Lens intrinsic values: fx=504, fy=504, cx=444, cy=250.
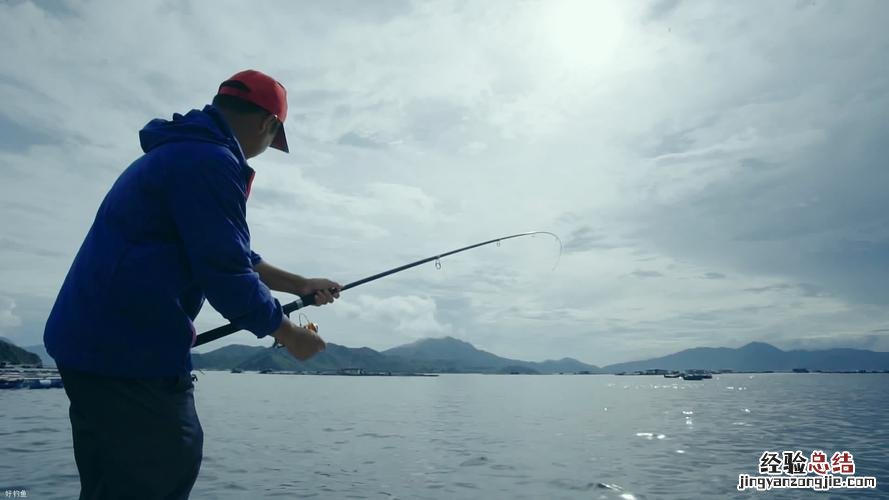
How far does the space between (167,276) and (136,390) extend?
0.58 m

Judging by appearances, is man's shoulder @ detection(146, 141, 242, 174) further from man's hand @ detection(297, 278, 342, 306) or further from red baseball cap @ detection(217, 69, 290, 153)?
man's hand @ detection(297, 278, 342, 306)

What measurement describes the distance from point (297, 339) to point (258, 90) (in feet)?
5.00

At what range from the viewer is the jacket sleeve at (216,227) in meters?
2.40

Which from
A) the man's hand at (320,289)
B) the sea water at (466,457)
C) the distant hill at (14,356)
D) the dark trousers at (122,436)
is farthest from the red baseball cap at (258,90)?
the distant hill at (14,356)

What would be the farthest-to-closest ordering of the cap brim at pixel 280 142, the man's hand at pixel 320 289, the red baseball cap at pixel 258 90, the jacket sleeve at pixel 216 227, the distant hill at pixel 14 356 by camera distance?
the distant hill at pixel 14 356 < the man's hand at pixel 320 289 < the cap brim at pixel 280 142 < the red baseball cap at pixel 258 90 < the jacket sleeve at pixel 216 227

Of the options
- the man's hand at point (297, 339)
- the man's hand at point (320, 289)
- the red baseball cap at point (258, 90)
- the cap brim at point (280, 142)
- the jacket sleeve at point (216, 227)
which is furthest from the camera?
the man's hand at point (320, 289)

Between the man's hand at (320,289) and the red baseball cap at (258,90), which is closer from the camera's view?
the red baseball cap at (258,90)

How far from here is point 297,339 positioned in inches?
116

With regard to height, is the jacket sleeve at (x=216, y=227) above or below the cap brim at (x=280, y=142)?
below

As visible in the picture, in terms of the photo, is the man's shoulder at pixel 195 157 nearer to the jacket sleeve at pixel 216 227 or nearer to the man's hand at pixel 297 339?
the jacket sleeve at pixel 216 227

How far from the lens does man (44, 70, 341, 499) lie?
2.41 m

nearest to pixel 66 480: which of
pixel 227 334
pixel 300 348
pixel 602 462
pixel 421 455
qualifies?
pixel 421 455

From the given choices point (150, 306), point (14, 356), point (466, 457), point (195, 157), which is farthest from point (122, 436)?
point (14, 356)

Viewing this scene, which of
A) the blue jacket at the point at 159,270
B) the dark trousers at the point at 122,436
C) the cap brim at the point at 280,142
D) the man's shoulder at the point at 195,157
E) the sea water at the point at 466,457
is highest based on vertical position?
the cap brim at the point at 280,142
